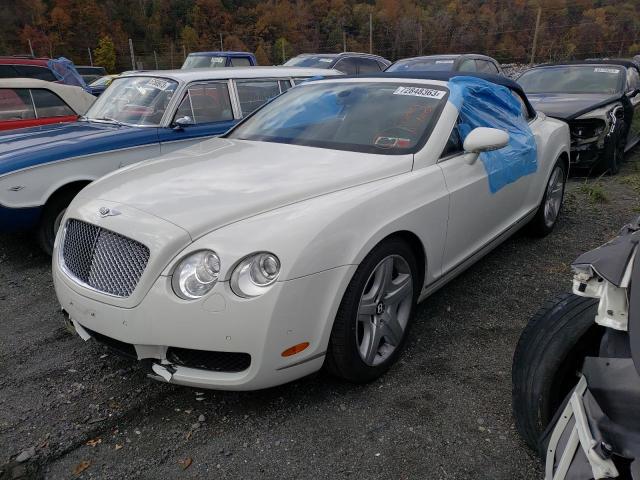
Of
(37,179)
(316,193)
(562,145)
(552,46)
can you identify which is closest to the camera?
(316,193)

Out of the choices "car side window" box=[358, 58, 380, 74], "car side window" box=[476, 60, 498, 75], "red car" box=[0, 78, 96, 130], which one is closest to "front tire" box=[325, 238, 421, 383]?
"red car" box=[0, 78, 96, 130]

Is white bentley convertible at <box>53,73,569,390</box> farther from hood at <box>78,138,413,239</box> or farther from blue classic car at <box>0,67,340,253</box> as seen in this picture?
blue classic car at <box>0,67,340,253</box>

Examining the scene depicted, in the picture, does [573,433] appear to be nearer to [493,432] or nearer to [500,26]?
[493,432]

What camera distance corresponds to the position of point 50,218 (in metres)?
4.43

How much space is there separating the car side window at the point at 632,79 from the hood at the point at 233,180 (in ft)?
22.0

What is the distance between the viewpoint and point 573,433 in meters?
1.46

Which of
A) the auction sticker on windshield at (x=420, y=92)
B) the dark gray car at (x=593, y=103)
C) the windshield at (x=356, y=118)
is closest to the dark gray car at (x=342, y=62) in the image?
the dark gray car at (x=593, y=103)

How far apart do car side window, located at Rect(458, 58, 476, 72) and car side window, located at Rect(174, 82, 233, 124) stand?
599 cm

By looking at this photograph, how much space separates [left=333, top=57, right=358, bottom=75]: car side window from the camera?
1261 centimetres

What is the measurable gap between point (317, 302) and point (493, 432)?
984mm

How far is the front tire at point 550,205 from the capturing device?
4512mm

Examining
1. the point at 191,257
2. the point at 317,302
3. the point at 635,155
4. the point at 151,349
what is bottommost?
the point at 635,155

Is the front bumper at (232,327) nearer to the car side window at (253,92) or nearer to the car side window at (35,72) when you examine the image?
the car side window at (253,92)

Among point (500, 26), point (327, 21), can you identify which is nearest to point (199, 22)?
point (327, 21)
